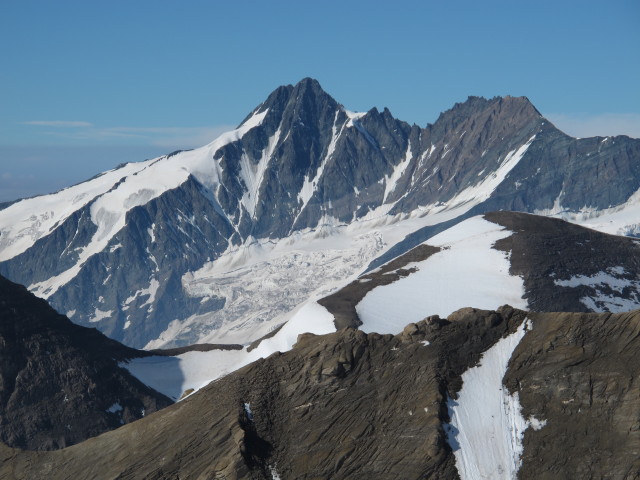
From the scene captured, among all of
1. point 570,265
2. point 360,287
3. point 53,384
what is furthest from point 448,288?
point 53,384

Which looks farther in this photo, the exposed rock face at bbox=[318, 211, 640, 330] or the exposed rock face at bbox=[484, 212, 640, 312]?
the exposed rock face at bbox=[484, 212, 640, 312]

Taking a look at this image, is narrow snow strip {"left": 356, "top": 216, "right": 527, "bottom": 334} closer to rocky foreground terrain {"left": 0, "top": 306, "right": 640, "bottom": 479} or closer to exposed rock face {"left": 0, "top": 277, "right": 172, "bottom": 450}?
exposed rock face {"left": 0, "top": 277, "right": 172, "bottom": 450}

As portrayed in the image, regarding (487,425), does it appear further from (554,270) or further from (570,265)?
(570,265)

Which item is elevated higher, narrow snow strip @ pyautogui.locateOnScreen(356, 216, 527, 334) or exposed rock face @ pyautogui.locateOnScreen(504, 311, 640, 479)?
narrow snow strip @ pyautogui.locateOnScreen(356, 216, 527, 334)

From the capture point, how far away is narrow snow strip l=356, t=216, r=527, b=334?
510ft

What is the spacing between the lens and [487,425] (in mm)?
80438

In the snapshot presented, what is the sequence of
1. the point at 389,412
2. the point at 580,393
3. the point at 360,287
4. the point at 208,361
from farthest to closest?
the point at 360,287 < the point at 208,361 < the point at 389,412 < the point at 580,393

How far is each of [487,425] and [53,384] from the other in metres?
84.7

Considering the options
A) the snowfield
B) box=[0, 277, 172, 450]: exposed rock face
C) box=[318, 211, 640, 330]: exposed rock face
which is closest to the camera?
box=[0, 277, 172, 450]: exposed rock face

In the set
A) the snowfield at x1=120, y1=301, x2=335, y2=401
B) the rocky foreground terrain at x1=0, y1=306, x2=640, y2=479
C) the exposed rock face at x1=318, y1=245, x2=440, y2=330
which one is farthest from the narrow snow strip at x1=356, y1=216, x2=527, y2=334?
the rocky foreground terrain at x1=0, y1=306, x2=640, y2=479

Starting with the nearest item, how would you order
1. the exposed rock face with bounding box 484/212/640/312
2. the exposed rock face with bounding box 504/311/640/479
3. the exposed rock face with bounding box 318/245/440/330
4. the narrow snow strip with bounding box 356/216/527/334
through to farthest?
1. the exposed rock face with bounding box 504/311/640/479
2. the exposed rock face with bounding box 318/245/440/330
3. the narrow snow strip with bounding box 356/216/527/334
4. the exposed rock face with bounding box 484/212/640/312

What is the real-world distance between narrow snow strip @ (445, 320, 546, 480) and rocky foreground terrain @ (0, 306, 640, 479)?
0.48 meters

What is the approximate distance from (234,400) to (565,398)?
27.8 m

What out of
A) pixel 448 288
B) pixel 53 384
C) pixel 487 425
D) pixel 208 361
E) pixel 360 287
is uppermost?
pixel 360 287
